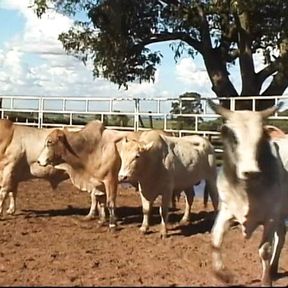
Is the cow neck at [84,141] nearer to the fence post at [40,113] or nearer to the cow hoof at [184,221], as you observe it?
the cow hoof at [184,221]

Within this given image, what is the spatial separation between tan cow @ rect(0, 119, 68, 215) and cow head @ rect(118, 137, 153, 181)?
184 cm

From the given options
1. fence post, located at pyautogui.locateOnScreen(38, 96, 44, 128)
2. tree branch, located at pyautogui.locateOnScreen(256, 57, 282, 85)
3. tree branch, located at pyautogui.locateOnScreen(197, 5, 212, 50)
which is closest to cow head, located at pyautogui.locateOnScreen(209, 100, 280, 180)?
fence post, located at pyautogui.locateOnScreen(38, 96, 44, 128)

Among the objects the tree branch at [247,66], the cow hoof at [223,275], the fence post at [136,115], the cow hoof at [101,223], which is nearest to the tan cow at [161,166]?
the cow hoof at [101,223]

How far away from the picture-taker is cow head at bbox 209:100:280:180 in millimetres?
6098

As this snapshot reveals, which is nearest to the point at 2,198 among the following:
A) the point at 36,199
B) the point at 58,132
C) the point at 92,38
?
the point at 58,132

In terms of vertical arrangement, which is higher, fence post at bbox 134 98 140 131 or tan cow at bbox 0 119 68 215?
fence post at bbox 134 98 140 131

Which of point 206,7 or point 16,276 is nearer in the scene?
point 16,276

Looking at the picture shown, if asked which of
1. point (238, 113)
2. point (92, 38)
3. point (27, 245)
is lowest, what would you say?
point (27, 245)

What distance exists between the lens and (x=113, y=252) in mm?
8352

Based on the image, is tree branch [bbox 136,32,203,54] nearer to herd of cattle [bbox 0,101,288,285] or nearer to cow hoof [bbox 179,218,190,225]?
herd of cattle [bbox 0,101,288,285]

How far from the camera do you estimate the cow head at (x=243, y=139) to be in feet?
20.0

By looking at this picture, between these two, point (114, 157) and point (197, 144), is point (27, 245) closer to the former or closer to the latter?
point (114, 157)

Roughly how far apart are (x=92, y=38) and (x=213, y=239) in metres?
16.6

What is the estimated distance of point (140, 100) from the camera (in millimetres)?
18844
